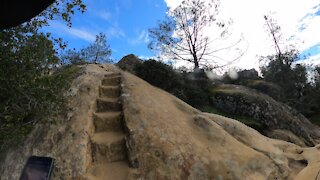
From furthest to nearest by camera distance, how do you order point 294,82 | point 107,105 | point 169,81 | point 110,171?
point 294,82
point 169,81
point 107,105
point 110,171

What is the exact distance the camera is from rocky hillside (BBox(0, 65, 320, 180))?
824cm

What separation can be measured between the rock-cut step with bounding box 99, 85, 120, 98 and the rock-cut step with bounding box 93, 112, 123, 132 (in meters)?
1.89

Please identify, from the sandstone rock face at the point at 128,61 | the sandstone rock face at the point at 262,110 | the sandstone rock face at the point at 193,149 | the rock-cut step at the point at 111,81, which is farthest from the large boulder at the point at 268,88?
the rock-cut step at the point at 111,81

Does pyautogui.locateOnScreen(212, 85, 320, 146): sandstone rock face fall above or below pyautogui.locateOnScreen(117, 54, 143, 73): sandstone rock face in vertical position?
below

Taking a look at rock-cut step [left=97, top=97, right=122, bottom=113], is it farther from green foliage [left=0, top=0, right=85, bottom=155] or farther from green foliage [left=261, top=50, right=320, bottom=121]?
green foliage [left=261, top=50, right=320, bottom=121]

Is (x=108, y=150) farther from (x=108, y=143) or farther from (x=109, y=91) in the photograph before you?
(x=109, y=91)

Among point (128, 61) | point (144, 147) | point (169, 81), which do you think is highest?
point (128, 61)

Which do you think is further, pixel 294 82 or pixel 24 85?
pixel 294 82

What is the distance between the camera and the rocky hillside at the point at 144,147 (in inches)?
324

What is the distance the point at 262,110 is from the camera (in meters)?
19.4

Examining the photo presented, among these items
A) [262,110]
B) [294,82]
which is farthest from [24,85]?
[294,82]

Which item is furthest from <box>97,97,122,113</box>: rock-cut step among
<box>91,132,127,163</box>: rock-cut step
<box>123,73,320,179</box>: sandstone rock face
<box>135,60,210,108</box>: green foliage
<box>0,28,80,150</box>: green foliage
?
<box>135,60,210,108</box>: green foliage

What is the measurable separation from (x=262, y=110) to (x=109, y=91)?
38.1 ft

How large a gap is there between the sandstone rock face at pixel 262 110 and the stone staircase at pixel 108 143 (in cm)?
1130
